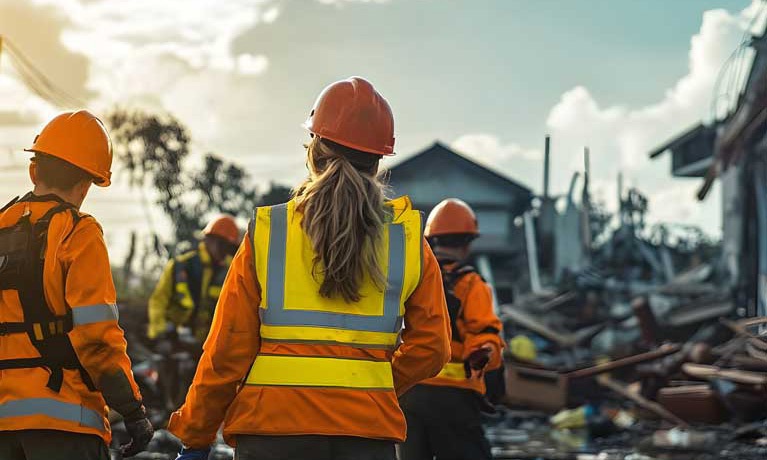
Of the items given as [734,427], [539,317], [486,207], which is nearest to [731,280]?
[539,317]

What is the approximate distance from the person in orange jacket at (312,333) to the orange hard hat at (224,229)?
6.77 meters

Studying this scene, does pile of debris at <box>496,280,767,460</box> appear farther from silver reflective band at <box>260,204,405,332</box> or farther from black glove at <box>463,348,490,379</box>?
silver reflective band at <box>260,204,405,332</box>

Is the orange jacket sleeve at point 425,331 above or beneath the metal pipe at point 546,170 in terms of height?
beneath

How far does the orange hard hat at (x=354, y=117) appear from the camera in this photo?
3211 mm

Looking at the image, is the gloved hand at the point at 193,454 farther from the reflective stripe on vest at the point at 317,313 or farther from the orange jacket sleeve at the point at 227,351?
the reflective stripe on vest at the point at 317,313

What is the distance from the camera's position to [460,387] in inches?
205

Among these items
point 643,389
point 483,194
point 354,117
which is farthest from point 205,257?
point 483,194

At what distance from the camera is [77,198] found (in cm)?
358

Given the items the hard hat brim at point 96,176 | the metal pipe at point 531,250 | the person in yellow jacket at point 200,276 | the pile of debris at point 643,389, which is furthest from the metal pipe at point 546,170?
the hard hat brim at point 96,176

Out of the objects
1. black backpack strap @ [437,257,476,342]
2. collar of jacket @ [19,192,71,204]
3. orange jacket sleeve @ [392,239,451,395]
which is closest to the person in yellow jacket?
black backpack strap @ [437,257,476,342]

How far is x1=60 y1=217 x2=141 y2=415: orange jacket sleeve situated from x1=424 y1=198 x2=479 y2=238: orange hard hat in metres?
2.53

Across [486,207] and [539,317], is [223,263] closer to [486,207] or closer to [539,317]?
[539,317]

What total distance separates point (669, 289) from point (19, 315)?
20386 millimetres

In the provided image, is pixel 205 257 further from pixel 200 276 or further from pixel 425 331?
pixel 425 331
